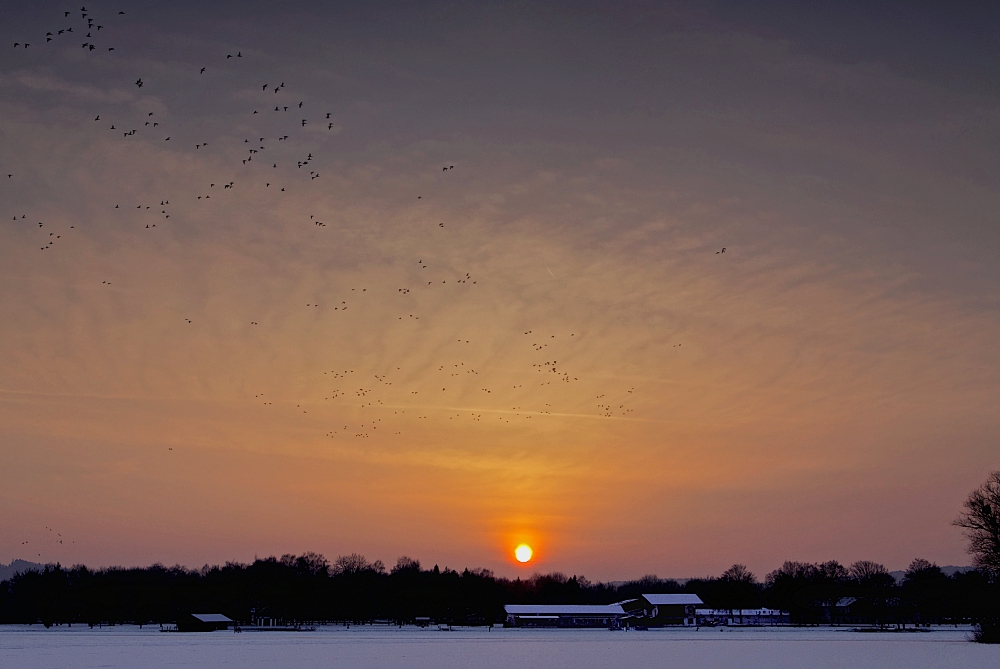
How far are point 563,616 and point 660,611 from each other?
2010cm

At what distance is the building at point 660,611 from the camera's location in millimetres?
190500

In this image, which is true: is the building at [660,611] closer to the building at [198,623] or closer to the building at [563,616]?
the building at [563,616]

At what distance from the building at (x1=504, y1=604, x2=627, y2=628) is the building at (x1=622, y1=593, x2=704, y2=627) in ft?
8.55

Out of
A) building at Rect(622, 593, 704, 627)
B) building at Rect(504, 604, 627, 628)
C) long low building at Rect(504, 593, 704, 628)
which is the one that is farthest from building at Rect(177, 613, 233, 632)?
building at Rect(622, 593, 704, 627)

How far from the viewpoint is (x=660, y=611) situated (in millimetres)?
194875

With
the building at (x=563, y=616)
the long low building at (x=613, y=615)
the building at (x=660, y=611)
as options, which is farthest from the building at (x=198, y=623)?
the building at (x=660, y=611)

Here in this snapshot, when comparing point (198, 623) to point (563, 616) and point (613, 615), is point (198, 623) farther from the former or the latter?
point (613, 615)

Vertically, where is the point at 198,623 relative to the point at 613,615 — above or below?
above

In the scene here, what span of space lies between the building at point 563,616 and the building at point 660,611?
2.61m

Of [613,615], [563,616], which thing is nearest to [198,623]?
[563,616]
